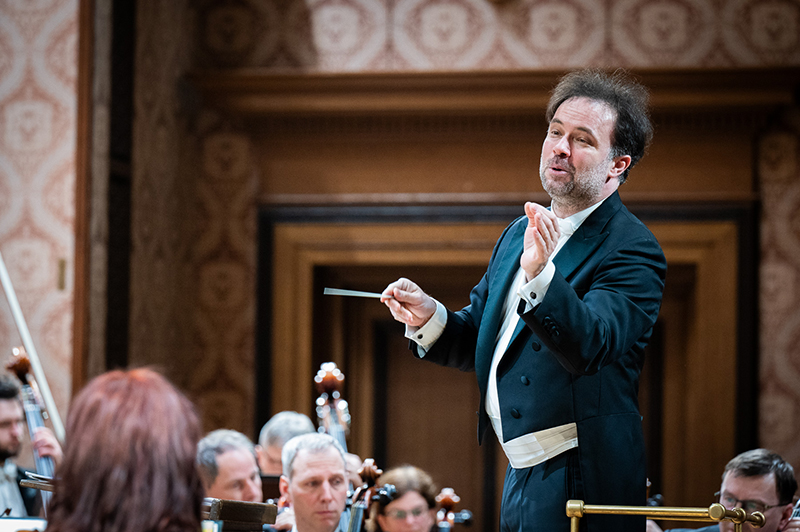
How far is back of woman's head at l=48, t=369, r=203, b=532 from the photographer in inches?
48.4

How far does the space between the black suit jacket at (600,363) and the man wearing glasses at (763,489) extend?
0.93m

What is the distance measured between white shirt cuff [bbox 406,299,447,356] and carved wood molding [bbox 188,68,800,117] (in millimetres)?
2857

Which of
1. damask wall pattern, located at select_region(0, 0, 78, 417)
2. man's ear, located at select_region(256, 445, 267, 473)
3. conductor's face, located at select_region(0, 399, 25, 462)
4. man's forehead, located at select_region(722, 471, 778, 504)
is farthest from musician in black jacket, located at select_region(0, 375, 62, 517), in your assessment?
man's forehead, located at select_region(722, 471, 778, 504)

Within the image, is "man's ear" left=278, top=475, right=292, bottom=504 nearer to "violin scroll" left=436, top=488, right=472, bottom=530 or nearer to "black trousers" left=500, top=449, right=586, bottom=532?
"violin scroll" left=436, top=488, right=472, bottom=530

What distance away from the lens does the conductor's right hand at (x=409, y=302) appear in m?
1.97

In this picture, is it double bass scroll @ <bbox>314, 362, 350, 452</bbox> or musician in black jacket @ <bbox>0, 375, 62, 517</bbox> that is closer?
musician in black jacket @ <bbox>0, 375, 62, 517</bbox>

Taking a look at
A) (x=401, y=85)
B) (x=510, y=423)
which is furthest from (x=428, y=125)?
(x=510, y=423)

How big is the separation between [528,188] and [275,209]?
4.39 feet

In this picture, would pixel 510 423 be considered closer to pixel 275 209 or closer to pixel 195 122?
pixel 275 209

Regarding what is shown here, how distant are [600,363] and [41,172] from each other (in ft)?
10.1

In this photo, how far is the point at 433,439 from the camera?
5.38m

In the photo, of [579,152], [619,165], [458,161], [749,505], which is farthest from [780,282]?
[579,152]

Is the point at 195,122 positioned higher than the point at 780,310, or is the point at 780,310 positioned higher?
the point at 195,122

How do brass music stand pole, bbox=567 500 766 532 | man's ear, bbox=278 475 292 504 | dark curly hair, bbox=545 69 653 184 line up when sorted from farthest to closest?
1. man's ear, bbox=278 475 292 504
2. dark curly hair, bbox=545 69 653 184
3. brass music stand pole, bbox=567 500 766 532
